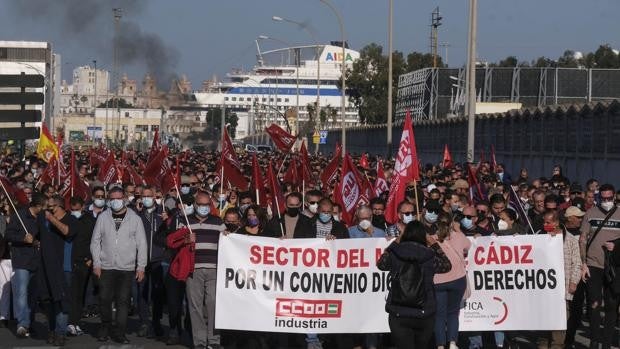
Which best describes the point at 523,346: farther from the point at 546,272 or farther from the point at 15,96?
the point at 15,96

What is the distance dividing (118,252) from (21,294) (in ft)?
4.45

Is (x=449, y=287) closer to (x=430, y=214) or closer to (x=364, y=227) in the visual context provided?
(x=430, y=214)


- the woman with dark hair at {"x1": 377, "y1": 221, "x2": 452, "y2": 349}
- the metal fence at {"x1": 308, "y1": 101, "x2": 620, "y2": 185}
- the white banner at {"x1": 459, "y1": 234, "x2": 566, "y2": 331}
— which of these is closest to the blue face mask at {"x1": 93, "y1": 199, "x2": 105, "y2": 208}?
the white banner at {"x1": 459, "y1": 234, "x2": 566, "y2": 331}

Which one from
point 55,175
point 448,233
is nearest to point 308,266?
point 448,233

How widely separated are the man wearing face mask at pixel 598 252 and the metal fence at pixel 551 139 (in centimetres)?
1446

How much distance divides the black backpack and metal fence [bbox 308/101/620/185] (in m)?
17.9

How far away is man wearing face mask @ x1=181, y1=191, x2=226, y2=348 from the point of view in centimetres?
1318

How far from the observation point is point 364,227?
13305mm

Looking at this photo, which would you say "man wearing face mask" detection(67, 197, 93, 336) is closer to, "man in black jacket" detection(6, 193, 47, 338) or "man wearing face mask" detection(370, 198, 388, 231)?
"man in black jacket" detection(6, 193, 47, 338)

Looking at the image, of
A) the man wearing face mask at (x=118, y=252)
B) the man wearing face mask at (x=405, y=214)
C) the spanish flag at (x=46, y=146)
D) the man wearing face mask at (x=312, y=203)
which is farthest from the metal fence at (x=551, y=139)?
the man wearing face mask at (x=118, y=252)

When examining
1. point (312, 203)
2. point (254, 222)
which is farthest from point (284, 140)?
point (254, 222)

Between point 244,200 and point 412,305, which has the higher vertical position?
point 244,200

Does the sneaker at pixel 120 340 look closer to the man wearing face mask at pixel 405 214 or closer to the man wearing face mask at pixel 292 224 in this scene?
the man wearing face mask at pixel 292 224

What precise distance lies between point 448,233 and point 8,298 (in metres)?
5.79
